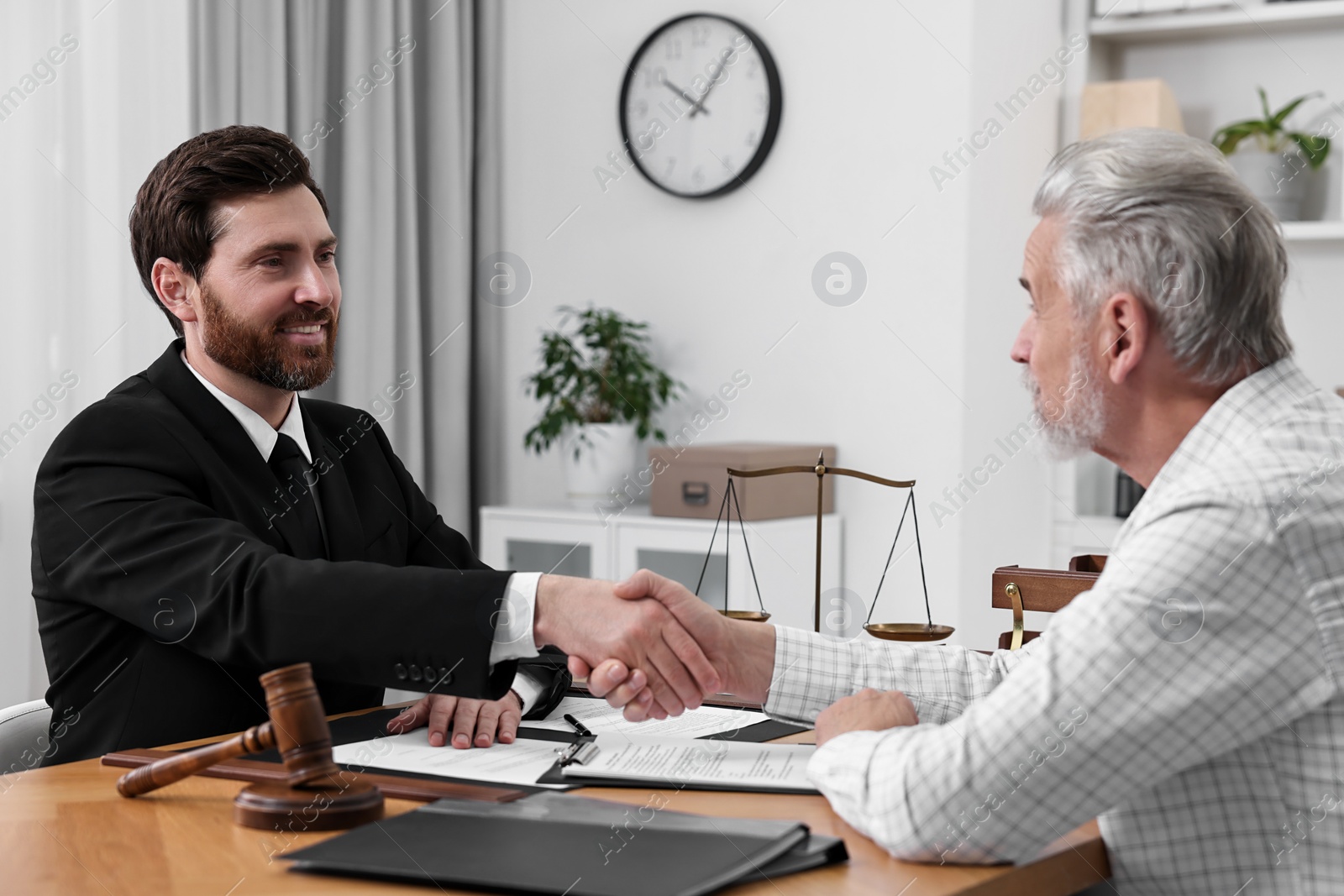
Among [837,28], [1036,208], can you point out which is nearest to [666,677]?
[1036,208]

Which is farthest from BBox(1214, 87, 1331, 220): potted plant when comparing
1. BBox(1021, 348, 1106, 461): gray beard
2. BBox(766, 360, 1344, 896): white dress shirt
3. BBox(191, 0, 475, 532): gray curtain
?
BBox(766, 360, 1344, 896): white dress shirt

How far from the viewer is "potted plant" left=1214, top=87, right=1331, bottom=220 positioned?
346 centimetres

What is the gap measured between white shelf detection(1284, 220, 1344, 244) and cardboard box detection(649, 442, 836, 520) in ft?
4.26

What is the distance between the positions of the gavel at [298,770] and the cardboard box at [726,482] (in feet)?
7.23

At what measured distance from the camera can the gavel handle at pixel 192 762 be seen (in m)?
1.20

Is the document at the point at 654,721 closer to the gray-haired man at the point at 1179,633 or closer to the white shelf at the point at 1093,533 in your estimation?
the gray-haired man at the point at 1179,633

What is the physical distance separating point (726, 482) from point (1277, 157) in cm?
162

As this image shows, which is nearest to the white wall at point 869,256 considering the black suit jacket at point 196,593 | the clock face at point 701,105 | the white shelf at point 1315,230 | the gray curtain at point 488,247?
the clock face at point 701,105

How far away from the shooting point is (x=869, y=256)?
364 cm

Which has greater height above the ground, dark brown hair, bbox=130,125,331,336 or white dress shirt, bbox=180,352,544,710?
dark brown hair, bbox=130,125,331,336

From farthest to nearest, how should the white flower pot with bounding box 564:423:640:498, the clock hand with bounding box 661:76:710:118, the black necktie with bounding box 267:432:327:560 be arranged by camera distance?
the clock hand with bounding box 661:76:710:118 < the white flower pot with bounding box 564:423:640:498 < the black necktie with bounding box 267:432:327:560

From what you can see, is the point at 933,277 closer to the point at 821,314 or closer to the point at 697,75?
the point at 821,314

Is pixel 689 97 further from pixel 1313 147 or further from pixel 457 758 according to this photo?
pixel 457 758

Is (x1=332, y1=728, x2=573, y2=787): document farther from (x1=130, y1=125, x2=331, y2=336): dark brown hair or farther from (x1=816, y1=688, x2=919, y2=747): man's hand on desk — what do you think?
(x1=130, y1=125, x2=331, y2=336): dark brown hair
